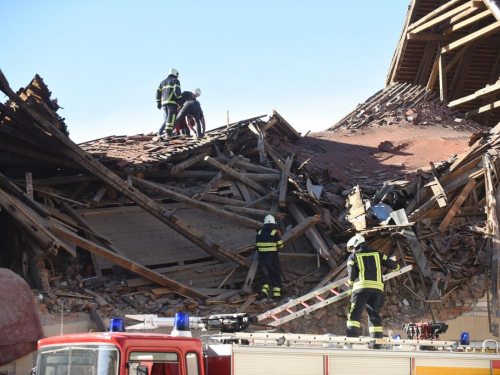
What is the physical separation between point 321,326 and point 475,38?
13591 mm

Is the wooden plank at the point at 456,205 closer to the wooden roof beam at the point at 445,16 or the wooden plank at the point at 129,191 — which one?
the wooden plank at the point at 129,191

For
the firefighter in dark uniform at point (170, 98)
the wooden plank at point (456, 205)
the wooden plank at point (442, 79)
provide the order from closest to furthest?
the wooden plank at point (456, 205) → the firefighter in dark uniform at point (170, 98) → the wooden plank at point (442, 79)

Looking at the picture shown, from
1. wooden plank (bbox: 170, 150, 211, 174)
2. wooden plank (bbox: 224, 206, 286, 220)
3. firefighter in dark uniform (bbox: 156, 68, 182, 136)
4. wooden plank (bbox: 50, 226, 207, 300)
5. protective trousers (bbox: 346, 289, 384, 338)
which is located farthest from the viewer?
firefighter in dark uniform (bbox: 156, 68, 182, 136)

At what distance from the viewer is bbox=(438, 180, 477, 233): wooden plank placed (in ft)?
49.4

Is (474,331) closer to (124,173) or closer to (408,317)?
(408,317)

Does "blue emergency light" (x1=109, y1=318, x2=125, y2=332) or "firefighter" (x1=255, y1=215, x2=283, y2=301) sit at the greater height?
"firefighter" (x1=255, y1=215, x2=283, y2=301)

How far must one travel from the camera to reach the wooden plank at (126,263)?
42.4 ft

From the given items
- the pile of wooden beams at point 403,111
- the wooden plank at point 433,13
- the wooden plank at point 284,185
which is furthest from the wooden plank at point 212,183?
the wooden plank at point 433,13

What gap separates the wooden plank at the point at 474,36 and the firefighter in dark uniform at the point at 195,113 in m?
9.45

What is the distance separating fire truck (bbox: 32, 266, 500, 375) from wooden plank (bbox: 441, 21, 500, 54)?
16236mm

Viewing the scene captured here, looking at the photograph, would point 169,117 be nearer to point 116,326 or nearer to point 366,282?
point 366,282

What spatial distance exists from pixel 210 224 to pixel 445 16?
40.5 feet

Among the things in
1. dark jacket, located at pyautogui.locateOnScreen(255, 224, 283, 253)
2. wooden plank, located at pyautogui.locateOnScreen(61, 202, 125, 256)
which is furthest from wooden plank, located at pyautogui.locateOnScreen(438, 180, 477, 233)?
wooden plank, located at pyautogui.locateOnScreen(61, 202, 125, 256)

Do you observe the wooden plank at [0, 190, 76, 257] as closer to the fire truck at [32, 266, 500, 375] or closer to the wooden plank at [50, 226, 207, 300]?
the wooden plank at [50, 226, 207, 300]
